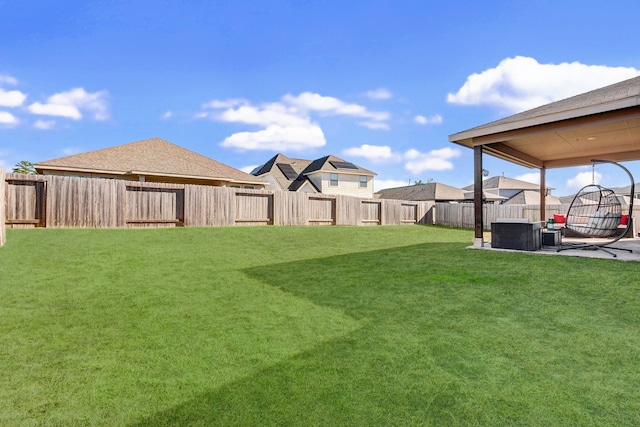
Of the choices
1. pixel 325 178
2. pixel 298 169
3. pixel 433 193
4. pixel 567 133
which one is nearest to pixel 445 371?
pixel 567 133

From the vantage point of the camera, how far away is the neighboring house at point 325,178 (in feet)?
85.4

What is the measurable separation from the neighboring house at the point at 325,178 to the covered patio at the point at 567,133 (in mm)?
16151

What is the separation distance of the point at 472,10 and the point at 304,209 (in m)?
9.25

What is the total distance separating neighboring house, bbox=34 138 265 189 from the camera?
15.5 metres

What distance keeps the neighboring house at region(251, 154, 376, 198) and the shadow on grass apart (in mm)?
21983

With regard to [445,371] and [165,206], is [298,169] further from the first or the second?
[445,371]

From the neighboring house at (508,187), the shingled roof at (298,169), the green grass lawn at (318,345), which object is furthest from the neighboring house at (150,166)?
the neighboring house at (508,187)

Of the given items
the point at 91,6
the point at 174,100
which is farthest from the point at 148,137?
the point at 91,6

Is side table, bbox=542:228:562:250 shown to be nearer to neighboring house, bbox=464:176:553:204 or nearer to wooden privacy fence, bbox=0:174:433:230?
wooden privacy fence, bbox=0:174:433:230

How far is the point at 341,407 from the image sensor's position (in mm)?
1761

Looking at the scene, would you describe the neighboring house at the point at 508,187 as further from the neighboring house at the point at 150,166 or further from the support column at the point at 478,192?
the support column at the point at 478,192

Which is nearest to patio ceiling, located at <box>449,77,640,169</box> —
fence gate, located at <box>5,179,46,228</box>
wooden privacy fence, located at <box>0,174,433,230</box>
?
wooden privacy fence, located at <box>0,174,433,230</box>

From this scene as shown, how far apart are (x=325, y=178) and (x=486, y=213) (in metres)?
12.4

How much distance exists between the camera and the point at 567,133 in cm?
750
